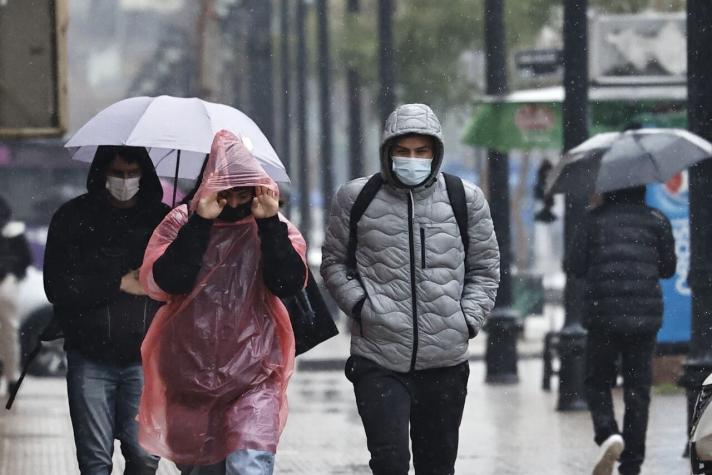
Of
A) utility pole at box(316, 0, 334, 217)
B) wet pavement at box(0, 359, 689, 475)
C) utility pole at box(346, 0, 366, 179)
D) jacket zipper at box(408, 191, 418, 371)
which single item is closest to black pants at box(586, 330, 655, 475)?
wet pavement at box(0, 359, 689, 475)

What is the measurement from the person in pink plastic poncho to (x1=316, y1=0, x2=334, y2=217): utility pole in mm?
24206

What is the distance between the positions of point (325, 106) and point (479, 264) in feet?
82.2

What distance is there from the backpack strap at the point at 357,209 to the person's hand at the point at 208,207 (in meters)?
0.86

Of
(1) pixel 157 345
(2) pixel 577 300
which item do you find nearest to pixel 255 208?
(1) pixel 157 345

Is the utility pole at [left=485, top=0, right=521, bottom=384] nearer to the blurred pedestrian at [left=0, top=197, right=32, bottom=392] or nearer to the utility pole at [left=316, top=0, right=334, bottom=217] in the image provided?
the blurred pedestrian at [left=0, top=197, right=32, bottom=392]

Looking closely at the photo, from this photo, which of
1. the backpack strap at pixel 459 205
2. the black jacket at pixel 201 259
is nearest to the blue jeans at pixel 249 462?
the black jacket at pixel 201 259

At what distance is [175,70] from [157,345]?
84.2 m

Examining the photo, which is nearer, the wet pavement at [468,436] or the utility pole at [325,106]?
the wet pavement at [468,436]

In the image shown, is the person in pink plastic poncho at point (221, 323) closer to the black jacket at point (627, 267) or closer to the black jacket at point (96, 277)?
the black jacket at point (96, 277)

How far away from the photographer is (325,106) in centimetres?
3231

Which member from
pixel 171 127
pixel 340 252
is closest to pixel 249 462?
pixel 340 252

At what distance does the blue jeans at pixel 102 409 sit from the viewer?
7.53 meters

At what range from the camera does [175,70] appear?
90312mm

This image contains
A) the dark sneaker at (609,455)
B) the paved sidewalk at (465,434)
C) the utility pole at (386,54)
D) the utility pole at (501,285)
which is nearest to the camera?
the dark sneaker at (609,455)
